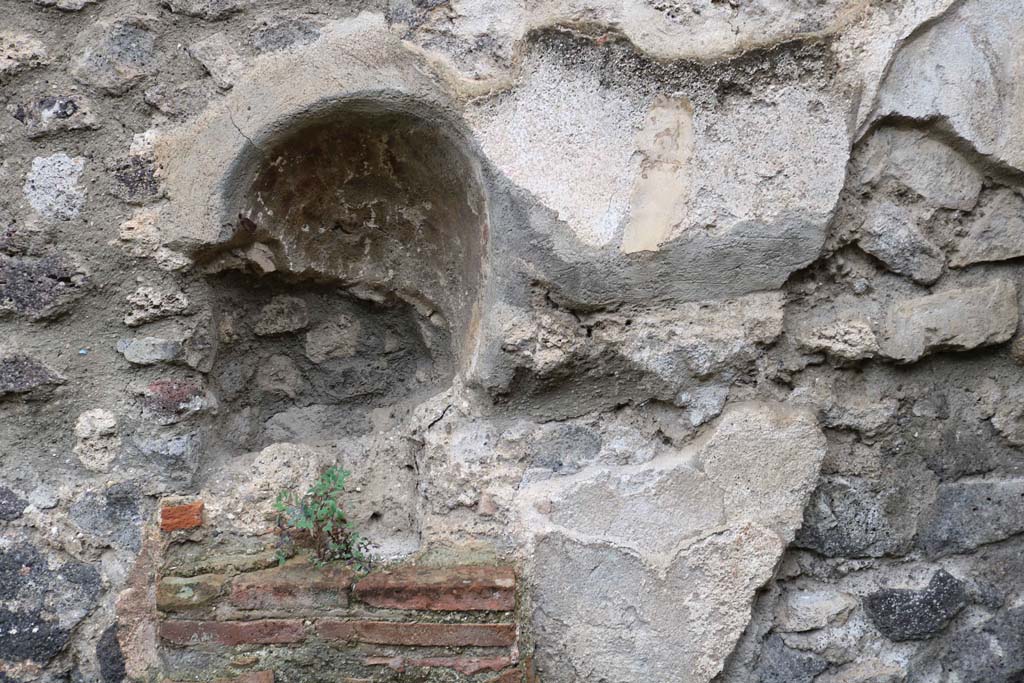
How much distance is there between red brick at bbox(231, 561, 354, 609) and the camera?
6.07 ft

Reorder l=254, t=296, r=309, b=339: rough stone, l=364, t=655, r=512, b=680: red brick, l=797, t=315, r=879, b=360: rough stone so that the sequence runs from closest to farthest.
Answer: l=364, t=655, r=512, b=680: red brick
l=797, t=315, r=879, b=360: rough stone
l=254, t=296, r=309, b=339: rough stone

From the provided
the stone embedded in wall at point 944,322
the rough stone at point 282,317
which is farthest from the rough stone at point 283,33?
the stone embedded in wall at point 944,322

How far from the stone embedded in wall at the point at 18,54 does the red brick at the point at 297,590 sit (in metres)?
1.12

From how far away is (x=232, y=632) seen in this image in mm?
1842

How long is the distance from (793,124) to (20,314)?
1.62m

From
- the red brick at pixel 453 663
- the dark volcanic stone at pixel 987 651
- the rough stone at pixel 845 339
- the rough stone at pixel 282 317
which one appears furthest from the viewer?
the rough stone at pixel 282 317

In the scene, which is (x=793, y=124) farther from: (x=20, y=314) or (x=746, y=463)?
(x=20, y=314)

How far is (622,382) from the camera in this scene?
77.2 inches

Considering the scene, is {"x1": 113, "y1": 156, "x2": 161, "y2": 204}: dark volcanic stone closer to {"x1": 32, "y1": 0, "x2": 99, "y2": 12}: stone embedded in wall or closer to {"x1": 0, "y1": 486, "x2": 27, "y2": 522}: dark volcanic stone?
{"x1": 32, "y1": 0, "x2": 99, "y2": 12}: stone embedded in wall

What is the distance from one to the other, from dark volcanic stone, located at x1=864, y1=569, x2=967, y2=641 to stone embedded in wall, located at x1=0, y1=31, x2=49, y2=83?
205 cm

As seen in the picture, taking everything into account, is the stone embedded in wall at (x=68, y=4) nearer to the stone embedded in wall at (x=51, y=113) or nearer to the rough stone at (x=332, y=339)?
the stone embedded in wall at (x=51, y=113)

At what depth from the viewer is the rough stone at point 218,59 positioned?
1868 millimetres

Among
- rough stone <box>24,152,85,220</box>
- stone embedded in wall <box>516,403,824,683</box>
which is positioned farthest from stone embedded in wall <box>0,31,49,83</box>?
stone embedded in wall <box>516,403,824,683</box>

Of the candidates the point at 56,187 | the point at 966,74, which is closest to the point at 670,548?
the point at 966,74
